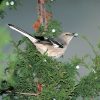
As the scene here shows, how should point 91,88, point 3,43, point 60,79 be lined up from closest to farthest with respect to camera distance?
point 3,43
point 60,79
point 91,88

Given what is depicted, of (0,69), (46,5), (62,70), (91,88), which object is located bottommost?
(91,88)

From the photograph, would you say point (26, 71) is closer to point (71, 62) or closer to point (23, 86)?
point (23, 86)

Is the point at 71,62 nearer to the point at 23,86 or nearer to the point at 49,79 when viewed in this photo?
the point at 49,79

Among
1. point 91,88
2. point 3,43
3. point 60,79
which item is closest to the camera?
point 3,43

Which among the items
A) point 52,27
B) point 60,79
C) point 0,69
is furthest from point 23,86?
point 0,69

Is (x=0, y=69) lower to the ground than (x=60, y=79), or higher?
higher

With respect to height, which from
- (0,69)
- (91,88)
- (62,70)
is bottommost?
(91,88)

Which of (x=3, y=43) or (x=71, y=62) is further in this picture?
(x=71, y=62)

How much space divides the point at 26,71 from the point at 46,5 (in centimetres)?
34

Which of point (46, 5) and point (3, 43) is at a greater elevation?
point (46, 5)

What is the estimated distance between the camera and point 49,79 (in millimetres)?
1134

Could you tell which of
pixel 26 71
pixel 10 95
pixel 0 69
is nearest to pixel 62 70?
pixel 26 71

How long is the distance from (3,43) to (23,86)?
0.88 metres

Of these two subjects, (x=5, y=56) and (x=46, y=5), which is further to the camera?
(x=46, y=5)
